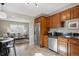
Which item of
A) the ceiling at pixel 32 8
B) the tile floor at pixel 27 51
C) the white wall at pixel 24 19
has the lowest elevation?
the tile floor at pixel 27 51

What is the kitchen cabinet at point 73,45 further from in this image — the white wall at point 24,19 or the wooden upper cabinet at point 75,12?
the white wall at point 24,19

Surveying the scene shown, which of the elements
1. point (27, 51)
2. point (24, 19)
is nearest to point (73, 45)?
point (27, 51)

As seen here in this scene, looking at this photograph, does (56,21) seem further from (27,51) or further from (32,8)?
(27,51)

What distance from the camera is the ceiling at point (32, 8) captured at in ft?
6.06

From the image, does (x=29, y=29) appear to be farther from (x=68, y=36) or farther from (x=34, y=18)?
(x=68, y=36)

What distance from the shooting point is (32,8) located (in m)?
1.97

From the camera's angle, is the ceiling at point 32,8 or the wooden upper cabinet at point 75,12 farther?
the wooden upper cabinet at point 75,12

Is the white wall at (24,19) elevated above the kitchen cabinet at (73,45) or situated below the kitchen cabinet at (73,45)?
above

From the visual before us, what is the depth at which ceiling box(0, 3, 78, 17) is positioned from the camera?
185 centimetres

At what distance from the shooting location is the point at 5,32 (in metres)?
1.89

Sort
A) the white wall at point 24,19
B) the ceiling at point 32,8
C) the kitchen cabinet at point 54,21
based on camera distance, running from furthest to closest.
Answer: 1. the kitchen cabinet at point 54,21
2. the white wall at point 24,19
3. the ceiling at point 32,8

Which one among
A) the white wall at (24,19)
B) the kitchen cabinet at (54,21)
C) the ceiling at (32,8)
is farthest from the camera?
the kitchen cabinet at (54,21)

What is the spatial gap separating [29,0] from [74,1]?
2.48ft

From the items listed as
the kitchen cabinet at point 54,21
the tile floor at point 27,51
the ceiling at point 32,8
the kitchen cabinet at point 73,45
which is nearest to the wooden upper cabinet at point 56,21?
the kitchen cabinet at point 54,21
